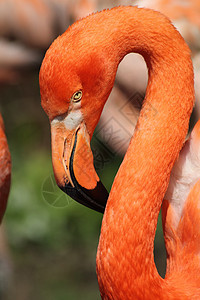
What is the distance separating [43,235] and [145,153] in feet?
7.95

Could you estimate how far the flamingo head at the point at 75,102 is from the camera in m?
1.78

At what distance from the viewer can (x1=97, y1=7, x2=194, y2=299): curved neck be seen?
1856 millimetres

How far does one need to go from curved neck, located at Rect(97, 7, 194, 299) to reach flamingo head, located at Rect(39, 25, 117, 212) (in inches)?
3.5

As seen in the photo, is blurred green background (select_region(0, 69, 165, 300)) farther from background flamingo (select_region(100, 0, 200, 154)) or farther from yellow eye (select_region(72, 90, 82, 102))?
yellow eye (select_region(72, 90, 82, 102))

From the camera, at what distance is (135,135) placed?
198 cm

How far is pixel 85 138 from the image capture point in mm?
1936

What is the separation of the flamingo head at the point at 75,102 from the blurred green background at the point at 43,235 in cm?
123

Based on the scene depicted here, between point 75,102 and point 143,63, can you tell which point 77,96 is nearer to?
point 75,102

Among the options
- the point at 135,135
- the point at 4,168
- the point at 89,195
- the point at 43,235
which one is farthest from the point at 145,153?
the point at 43,235

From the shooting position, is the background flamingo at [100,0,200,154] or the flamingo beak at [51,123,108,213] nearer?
the flamingo beak at [51,123,108,213]

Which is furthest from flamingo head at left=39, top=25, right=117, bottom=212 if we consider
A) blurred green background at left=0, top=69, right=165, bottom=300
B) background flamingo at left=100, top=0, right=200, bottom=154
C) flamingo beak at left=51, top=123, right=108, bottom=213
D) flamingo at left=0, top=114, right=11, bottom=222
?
blurred green background at left=0, top=69, right=165, bottom=300

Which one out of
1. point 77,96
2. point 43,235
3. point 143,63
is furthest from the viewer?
point 43,235

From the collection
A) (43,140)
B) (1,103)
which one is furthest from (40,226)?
(1,103)

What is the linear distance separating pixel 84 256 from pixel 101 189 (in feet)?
6.67
